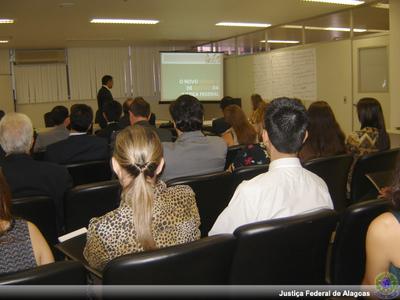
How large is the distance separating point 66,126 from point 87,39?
527 centimetres

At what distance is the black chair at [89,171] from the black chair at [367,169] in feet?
6.16

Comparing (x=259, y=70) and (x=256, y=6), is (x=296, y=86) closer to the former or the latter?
(x=259, y=70)

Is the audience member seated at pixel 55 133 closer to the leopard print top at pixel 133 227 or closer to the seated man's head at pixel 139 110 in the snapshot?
the seated man's head at pixel 139 110

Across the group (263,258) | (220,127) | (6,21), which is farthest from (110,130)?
(263,258)

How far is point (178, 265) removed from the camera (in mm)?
1364

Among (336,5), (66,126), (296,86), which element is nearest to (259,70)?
(296,86)

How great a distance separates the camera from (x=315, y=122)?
350 centimetres

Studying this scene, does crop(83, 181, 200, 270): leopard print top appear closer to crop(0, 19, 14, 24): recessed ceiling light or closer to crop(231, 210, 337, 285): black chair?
crop(231, 210, 337, 285): black chair

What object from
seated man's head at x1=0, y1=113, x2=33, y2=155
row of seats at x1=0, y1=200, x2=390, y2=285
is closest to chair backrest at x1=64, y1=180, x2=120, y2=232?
seated man's head at x1=0, y1=113, x2=33, y2=155

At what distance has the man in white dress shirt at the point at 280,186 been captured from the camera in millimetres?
1804

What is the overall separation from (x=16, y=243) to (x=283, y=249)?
96 centimetres

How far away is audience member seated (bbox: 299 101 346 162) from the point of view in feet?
11.4

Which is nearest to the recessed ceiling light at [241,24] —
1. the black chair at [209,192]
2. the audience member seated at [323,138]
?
the audience member seated at [323,138]

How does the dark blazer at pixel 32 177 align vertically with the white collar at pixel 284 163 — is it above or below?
below
